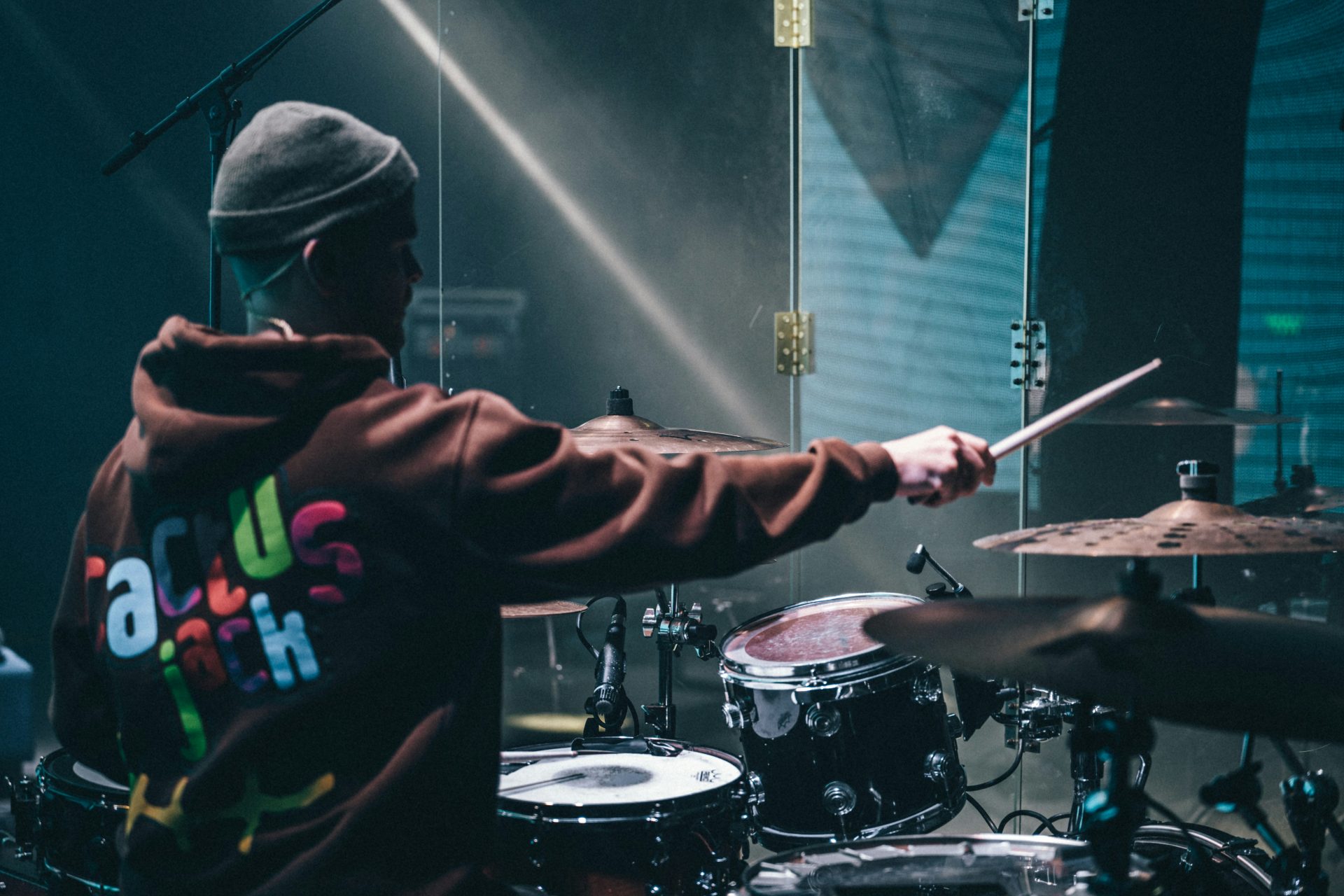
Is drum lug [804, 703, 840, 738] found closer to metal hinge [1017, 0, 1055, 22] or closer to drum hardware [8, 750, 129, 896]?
drum hardware [8, 750, 129, 896]

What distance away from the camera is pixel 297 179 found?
1.13 m

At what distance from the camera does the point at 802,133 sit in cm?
348

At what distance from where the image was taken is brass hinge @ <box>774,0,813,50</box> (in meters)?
3.42

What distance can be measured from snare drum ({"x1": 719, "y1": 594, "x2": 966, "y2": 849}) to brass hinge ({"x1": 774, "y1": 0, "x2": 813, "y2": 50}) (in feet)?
5.99

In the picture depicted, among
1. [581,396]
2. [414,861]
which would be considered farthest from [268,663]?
[581,396]

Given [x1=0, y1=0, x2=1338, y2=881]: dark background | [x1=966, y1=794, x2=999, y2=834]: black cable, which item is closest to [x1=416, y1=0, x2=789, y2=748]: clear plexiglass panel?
[x1=0, y1=0, x2=1338, y2=881]: dark background

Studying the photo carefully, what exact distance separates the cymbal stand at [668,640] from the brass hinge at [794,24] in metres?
1.75

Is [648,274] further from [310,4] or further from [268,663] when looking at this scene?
[268,663]

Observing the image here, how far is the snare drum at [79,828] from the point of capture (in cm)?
223

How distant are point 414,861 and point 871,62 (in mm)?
2943

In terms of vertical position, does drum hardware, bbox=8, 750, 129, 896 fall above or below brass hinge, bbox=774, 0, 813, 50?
below

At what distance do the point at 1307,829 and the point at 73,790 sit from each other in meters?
2.30

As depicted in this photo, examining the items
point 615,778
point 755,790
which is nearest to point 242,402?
point 615,778

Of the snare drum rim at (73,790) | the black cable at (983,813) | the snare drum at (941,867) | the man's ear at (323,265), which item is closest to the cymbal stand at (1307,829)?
the snare drum at (941,867)
